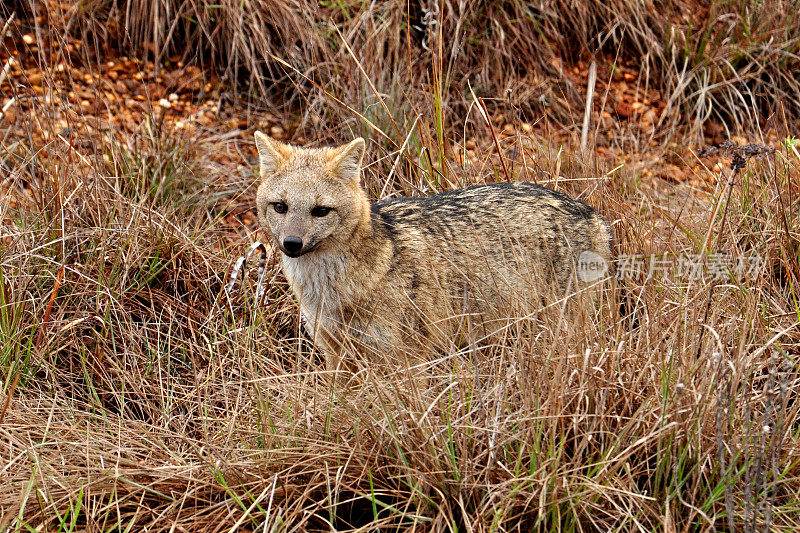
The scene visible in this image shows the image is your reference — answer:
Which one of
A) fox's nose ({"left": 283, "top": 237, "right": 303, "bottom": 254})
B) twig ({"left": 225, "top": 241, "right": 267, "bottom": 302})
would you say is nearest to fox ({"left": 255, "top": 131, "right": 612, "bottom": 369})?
fox's nose ({"left": 283, "top": 237, "right": 303, "bottom": 254})

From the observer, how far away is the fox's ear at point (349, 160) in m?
4.50

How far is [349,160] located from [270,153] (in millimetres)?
435

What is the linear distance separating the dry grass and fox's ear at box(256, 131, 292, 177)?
0.91m

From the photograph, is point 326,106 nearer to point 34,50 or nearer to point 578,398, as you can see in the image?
point 34,50

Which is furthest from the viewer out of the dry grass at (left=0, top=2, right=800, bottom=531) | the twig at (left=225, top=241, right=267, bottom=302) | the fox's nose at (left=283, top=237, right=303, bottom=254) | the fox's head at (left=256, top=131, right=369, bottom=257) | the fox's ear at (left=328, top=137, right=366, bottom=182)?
the twig at (left=225, top=241, right=267, bottom=302)

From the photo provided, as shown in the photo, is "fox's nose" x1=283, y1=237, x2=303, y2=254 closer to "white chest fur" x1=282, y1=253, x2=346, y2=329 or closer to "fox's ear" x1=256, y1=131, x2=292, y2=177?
"white chest fur" x1=282, y1=253, x2=346, y2=329

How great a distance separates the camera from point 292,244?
416cm

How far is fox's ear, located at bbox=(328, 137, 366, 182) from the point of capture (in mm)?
4496

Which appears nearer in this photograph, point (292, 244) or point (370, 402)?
point (370, 402)

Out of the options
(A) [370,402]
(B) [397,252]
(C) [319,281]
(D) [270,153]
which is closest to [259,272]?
(C) [319,281]

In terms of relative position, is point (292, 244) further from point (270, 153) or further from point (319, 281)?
point (270, 153)

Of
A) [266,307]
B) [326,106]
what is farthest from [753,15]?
[266,307]

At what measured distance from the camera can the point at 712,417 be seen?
332 centimetres

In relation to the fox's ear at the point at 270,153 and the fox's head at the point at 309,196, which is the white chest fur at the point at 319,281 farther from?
the fox's ear at the point at 270,153
